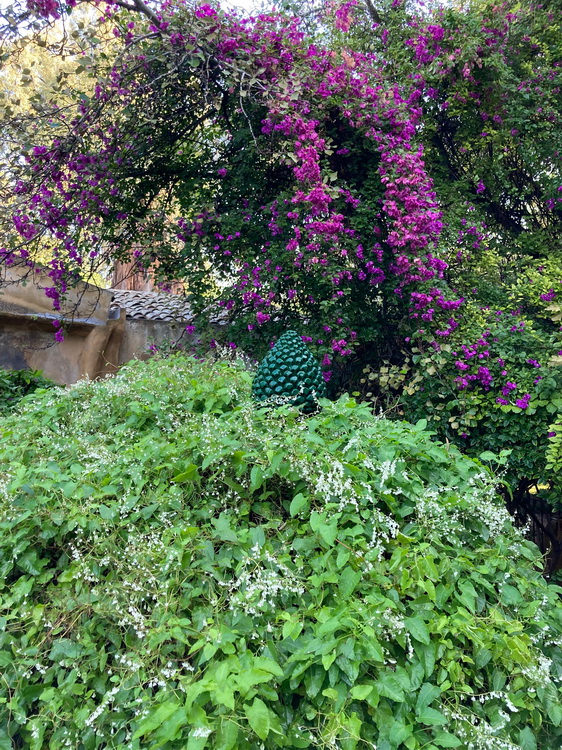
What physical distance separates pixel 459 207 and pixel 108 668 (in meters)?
4.60

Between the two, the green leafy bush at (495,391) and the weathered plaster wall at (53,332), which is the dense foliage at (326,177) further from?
the weathered plaster wall at (53,332)

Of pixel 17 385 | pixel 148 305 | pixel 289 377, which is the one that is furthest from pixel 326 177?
pixel 148 305

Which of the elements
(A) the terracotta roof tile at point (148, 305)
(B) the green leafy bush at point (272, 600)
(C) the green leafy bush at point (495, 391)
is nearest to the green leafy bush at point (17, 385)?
(A) the terracotta roof tile at point (148, 305)

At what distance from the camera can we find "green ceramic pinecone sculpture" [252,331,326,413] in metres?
2.70

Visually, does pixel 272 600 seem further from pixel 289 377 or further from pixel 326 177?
pixel 326 177

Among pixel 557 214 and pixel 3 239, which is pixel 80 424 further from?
pixel 557 214

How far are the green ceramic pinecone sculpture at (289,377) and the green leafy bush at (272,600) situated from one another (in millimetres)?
464

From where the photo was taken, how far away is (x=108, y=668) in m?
1.56

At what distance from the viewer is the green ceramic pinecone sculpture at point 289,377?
2.70 m

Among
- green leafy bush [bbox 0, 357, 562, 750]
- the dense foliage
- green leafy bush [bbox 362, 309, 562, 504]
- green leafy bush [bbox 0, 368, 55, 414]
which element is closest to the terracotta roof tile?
the dense foliage

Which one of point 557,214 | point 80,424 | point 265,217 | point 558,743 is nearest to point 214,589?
point 558,743

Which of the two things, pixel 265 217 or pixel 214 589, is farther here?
pixel 265 217

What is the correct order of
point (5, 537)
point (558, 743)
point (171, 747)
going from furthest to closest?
point (5, 537)
point (558, 743)
point (171, 747)

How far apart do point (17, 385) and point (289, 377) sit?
323 centimetres
